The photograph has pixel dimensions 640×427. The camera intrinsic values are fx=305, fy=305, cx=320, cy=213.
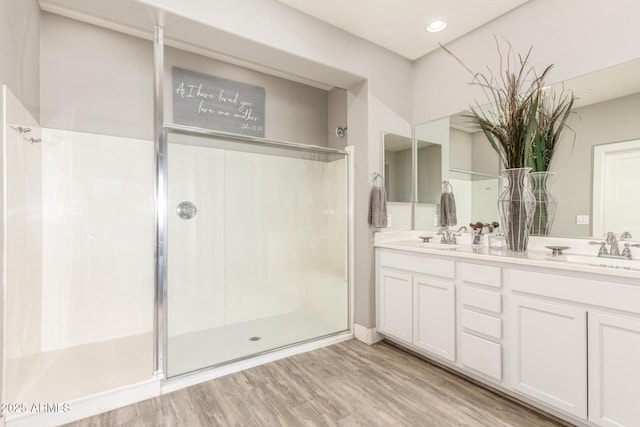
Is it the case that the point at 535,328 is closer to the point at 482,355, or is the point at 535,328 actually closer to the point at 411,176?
the point at 482,355

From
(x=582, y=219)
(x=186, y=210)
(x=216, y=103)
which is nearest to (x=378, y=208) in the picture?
(x=582, y=219)

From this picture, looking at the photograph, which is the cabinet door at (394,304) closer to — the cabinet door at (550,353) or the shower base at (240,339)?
the shower base at (240,339)

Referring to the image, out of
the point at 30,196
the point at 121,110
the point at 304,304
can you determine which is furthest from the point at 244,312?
the point at 121,110

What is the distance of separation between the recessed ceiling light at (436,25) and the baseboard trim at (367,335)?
2548 millimetres

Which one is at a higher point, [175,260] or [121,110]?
[121,110]

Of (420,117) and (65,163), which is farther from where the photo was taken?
(420,117)

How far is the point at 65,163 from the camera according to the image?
92.5 inches

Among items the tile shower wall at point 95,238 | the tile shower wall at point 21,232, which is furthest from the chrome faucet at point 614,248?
the tile shower wall at point 21,232

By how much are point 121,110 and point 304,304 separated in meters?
2.43

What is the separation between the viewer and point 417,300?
228 centimetres

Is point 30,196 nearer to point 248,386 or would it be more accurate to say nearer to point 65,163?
point 65,163

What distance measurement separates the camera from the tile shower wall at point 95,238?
2.30 metres

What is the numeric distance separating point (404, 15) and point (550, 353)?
2419 millimetres

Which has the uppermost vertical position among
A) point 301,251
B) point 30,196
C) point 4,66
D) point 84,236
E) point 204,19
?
point 204,19
